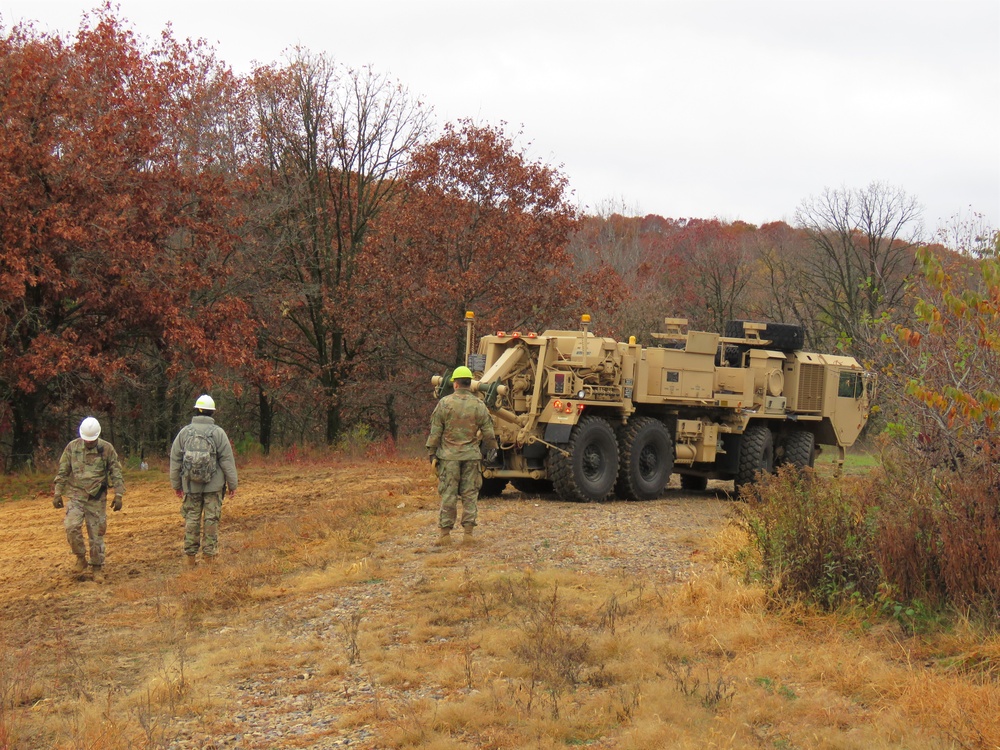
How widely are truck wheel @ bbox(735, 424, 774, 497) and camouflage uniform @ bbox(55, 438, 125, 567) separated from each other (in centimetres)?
1037

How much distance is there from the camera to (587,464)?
17.2m

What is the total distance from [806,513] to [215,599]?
5.42 m

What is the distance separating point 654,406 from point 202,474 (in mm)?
8388

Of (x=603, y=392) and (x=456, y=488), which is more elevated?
(x=603, y=392)

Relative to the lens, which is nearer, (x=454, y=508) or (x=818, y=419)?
(x=454, y=508)

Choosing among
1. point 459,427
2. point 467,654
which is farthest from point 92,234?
point 467,654

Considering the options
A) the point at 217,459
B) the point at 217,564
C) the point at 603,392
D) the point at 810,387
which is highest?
the point at 810,387

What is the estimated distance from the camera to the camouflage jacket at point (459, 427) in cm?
1292

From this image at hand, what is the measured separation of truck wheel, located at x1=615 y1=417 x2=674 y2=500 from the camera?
17.7 m

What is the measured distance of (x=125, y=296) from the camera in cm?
2161

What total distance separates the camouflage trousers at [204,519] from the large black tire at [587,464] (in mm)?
5460

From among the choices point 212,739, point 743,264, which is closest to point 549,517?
→ point 212,739

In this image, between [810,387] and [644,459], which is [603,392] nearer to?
[644,459]

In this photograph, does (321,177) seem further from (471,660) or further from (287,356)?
(471,660)
